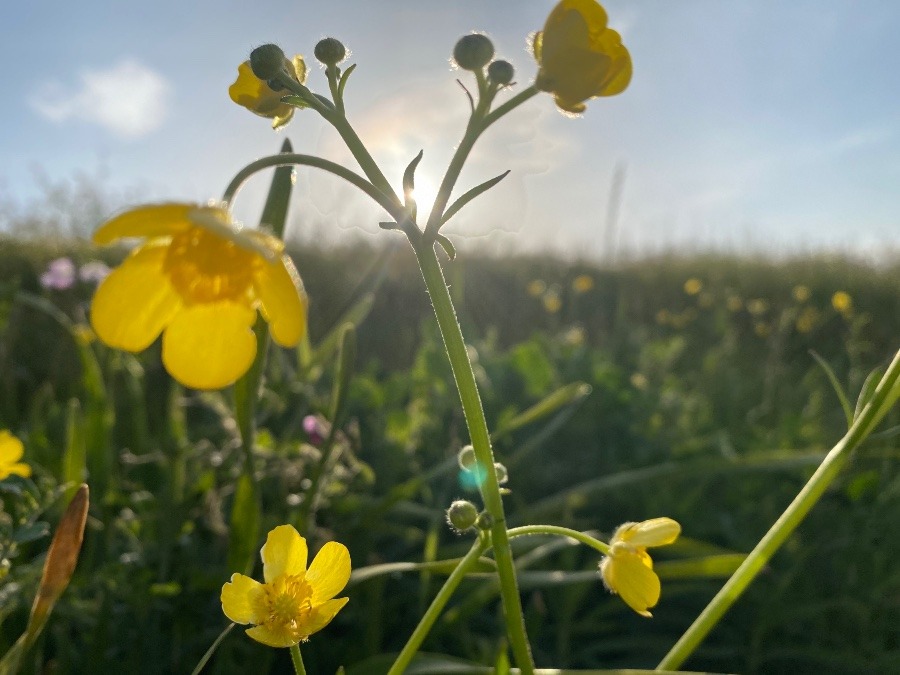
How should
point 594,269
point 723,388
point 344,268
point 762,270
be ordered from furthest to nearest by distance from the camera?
point 762,270, point 594,269, point 344,268, point 723,388

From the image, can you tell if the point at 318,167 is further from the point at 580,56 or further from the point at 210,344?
the point at 580,56

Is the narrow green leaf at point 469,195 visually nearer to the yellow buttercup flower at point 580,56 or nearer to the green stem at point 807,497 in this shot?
the yellow buttercup flower at point 580,56

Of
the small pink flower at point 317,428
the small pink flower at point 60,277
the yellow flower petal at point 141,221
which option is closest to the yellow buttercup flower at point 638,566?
the yellow flower petal at point 141,221

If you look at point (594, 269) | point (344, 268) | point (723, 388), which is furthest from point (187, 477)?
point (594, 269)

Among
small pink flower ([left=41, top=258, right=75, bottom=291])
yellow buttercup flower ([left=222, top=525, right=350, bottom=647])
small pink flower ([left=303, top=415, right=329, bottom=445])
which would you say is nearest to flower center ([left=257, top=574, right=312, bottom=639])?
yellow buttercup flower ([left=222, top=525, right=350, bottom=647])

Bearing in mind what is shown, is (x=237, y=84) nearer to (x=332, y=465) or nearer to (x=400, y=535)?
(x=332, y=465)

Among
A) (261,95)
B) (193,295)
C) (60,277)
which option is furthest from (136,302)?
(60,277)
